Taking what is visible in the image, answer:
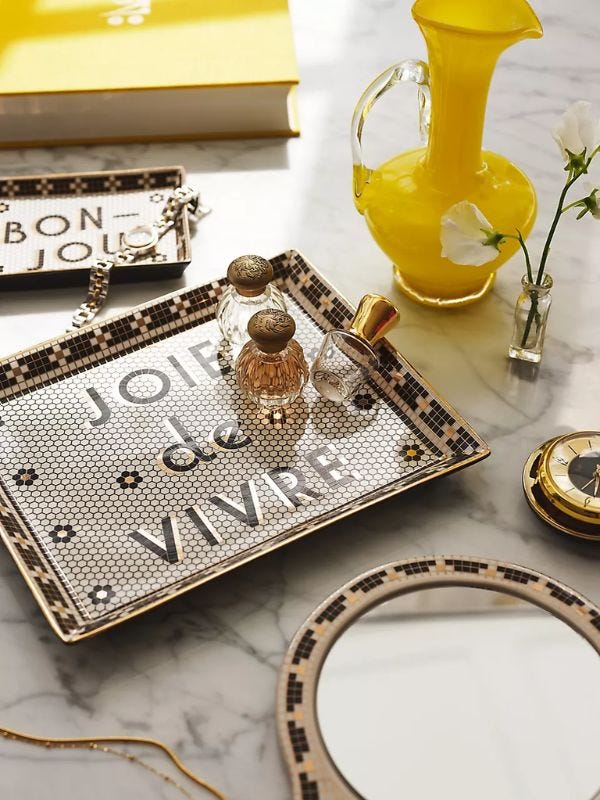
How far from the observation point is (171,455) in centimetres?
83

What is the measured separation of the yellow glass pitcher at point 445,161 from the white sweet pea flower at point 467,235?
55mm

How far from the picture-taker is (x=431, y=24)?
783mm

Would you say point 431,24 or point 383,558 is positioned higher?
point 431,24

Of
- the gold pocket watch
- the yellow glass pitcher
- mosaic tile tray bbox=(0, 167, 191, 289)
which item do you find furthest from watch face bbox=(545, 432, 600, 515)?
mosaic tile tray bbox=(0, 167, 191, 289)

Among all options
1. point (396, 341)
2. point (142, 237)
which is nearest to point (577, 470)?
point (396, 341)

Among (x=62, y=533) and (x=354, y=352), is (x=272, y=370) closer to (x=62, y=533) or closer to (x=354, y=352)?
(x=354, y=352)

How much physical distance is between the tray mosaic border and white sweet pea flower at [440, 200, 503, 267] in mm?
265

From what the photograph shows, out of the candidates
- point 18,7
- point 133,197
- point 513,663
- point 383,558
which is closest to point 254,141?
point 133,197

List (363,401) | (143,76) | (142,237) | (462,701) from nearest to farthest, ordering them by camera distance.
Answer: (462,701), (363,401), (142,237), (143,76)

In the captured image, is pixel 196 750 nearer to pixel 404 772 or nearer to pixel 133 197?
pixel 404 772

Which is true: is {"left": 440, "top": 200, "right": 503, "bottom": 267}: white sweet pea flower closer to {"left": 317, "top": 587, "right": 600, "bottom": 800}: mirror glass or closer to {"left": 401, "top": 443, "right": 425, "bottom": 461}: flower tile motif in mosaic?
{"left": 401, "top": 443, "right": 425, "bottom": 461}: flower tile motif in mosaic

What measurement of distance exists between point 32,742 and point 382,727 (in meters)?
0.24

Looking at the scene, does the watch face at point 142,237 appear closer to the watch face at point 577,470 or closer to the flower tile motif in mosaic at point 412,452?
the flower tile motif in mosaic at point 412,452

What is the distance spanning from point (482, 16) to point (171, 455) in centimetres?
46
